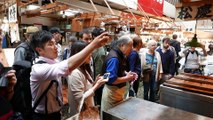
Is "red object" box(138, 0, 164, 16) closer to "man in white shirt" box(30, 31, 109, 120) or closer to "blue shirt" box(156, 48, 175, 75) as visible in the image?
"blue shirt" box(156, 48, 175, 75)

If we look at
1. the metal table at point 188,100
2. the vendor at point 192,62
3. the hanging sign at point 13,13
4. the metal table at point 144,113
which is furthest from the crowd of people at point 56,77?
the vendor at point 192,62

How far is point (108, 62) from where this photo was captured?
104 inches

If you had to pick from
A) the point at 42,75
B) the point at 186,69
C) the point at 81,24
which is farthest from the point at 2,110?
the point at 186,69

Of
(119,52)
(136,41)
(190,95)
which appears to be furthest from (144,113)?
(136,41)

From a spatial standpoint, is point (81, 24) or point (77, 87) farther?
point (81, 24)

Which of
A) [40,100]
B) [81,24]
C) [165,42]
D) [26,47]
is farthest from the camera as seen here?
[81,24]

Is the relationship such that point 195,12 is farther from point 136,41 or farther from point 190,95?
point 136,41

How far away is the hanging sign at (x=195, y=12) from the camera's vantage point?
2.26 metres

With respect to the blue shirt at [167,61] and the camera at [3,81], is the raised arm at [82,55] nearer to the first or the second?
the camera at [3,81]

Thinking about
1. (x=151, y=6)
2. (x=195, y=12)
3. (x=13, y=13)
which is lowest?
(x=195, y=12)

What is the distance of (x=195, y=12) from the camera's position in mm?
2373

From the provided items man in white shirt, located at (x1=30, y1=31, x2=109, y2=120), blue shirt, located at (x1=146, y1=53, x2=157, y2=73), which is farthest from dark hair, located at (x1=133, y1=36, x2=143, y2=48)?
man in white shirt, located at (x1=30, y1=31, x2=109, y2=120)

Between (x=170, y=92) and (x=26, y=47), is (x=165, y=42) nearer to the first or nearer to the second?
(x=170, y=92)

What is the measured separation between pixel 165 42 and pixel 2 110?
4307 mm
